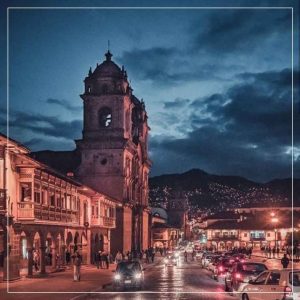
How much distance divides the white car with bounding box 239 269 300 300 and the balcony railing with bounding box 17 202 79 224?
19642mm

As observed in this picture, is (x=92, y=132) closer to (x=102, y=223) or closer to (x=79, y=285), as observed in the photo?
(x=102, y=223)

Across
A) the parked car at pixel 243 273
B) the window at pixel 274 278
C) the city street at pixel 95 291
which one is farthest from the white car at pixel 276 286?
the city street at pixel 95 291

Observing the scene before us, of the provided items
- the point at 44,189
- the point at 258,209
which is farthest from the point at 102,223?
the point at 258,209

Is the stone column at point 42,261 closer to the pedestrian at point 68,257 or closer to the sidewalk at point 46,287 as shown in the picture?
the sidewalk at point 46,287

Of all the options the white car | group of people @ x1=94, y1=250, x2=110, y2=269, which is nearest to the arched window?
group of people @ x1=94, y1=250, x2=110, y2=269

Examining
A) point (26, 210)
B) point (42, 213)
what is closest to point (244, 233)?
point (42, 213)

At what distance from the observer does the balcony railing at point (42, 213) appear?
129 ft

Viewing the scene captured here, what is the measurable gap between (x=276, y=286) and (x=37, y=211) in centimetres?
2288

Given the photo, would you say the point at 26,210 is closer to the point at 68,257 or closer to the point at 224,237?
the point at 68,257

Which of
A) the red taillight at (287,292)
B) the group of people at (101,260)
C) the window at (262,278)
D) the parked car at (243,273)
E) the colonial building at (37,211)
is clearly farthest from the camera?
the group of people at (101,260)

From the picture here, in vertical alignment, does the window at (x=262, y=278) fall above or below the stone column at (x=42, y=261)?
above

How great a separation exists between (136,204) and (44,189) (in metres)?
54.3

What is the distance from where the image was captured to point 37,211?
4062cm

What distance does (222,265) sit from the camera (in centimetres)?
4075
